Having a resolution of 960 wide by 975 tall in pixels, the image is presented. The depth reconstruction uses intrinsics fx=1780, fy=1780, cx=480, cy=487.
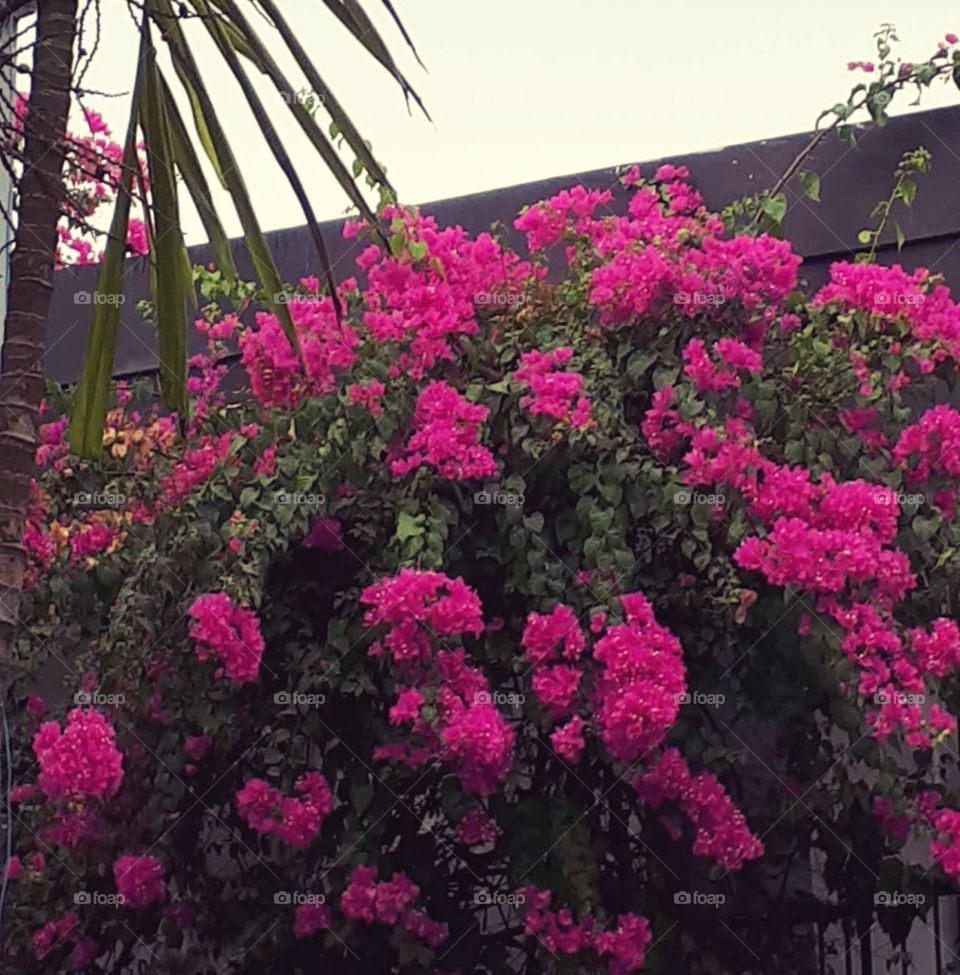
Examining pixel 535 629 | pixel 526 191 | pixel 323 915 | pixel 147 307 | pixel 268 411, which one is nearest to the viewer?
pixel 535 629

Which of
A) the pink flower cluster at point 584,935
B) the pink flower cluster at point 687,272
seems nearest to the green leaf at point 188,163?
the pink flower cluster at point 687,272

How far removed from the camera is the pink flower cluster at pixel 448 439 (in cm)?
482

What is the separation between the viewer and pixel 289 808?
4758 millimetres

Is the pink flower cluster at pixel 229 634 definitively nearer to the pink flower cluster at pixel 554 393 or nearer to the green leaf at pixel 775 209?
the pink flower cluster at pixel 554 393

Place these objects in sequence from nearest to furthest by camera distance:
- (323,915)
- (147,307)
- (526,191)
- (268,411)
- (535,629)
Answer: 1. (535,629)
2. (323,915)
3. (268,411)
4. (147,307)
5. (526,191)

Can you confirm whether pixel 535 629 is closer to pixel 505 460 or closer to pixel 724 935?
pixel 505 460

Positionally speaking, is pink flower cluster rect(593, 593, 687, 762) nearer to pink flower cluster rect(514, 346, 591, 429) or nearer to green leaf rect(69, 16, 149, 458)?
pink flower cluster rect(514, 346, 591, 429)

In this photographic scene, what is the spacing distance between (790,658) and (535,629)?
0.75 m

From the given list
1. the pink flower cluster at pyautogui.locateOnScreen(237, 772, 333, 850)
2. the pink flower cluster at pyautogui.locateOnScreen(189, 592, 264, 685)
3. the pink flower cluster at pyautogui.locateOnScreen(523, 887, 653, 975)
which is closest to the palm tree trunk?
the pink flower cluster at pyautogui.locateOnScreen(189, 592, 264, 685)

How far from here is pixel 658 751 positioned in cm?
471

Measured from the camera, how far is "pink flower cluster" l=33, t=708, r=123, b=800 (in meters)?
4.62

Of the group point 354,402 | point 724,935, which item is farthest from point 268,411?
point 724,935

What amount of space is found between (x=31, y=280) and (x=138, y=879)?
1895 mm

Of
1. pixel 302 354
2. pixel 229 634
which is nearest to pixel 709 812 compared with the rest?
pixel 229 634
